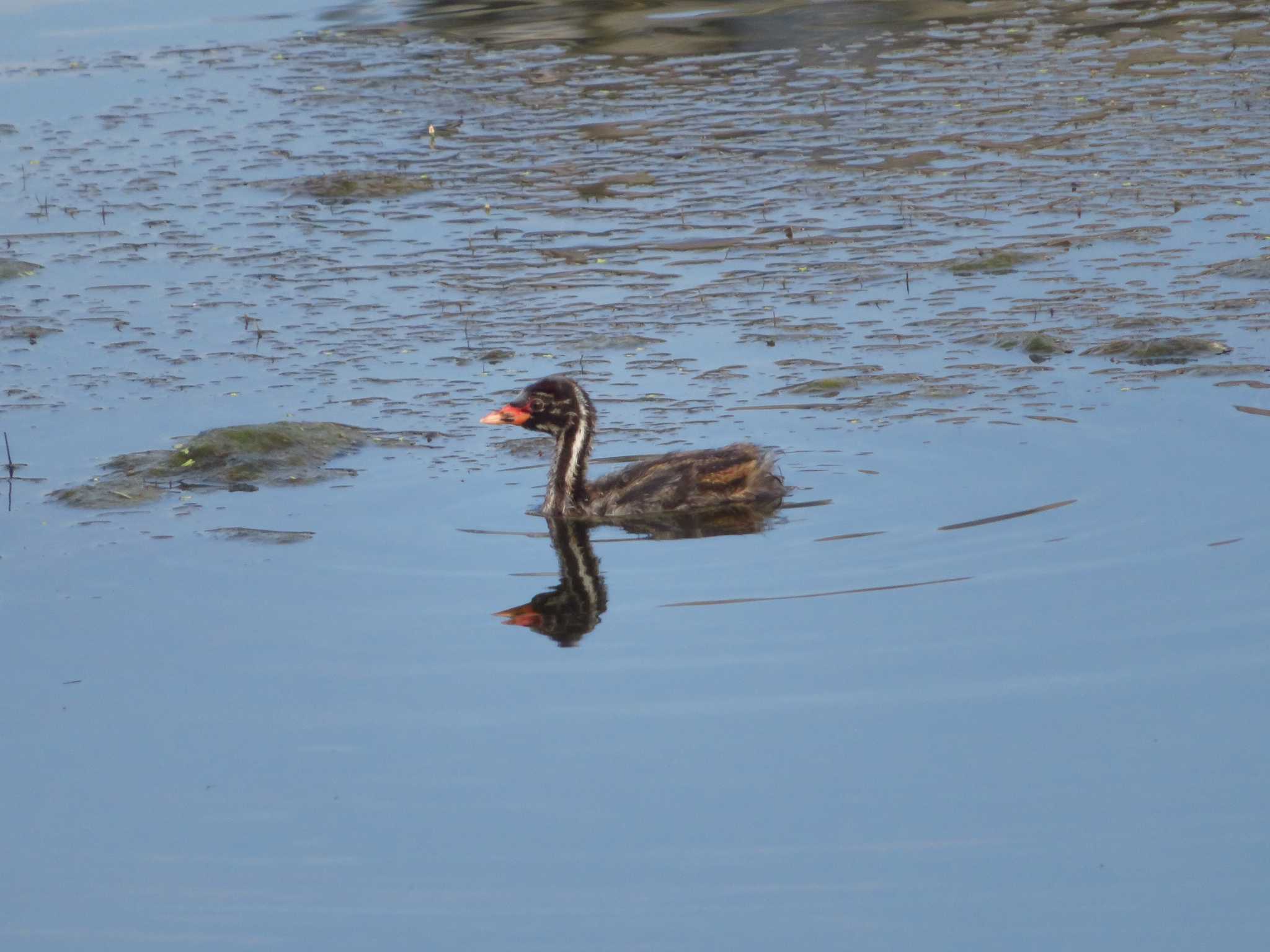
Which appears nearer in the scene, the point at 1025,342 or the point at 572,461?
the point at 572,461

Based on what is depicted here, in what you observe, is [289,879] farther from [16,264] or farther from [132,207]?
[132,207]

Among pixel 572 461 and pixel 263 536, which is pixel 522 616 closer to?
pixel 263 536

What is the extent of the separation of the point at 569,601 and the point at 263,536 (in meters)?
1.68

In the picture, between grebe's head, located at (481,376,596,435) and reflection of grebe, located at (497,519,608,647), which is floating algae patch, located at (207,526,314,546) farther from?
grebe's head, located at (481,376,596,435)

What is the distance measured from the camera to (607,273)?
13.7 metres

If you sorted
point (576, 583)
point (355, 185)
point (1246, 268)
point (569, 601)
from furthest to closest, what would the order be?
point (355, 185) < point (1246, 268) < point (576, 583) < point (569, 601)

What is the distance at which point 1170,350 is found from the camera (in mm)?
11094

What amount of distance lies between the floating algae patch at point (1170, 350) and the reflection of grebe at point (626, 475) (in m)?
2.58

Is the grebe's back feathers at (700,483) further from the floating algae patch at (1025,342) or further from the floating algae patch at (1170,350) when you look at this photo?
the floating algae patch at (1170,350)

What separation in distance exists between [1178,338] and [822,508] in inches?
115

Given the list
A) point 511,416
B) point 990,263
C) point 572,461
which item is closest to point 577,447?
point 572,461

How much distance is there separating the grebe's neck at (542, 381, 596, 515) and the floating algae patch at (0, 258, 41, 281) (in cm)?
592

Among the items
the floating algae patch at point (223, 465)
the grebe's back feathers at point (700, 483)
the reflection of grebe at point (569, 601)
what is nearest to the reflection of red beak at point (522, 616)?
the reflection of grebe at point (569, 601)

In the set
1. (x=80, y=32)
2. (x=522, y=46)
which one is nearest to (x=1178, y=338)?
(x=522, y=46)
